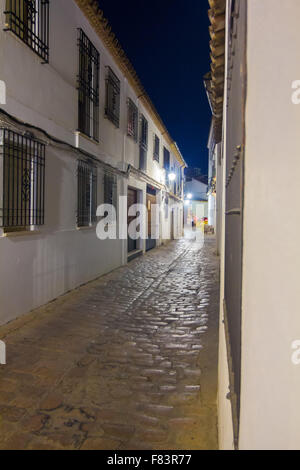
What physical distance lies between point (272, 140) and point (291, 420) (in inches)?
32.4

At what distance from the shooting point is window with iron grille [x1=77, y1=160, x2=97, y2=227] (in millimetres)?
7887

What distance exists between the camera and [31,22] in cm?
574

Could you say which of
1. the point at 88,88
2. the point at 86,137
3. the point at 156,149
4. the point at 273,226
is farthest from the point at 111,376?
the point at 156,149

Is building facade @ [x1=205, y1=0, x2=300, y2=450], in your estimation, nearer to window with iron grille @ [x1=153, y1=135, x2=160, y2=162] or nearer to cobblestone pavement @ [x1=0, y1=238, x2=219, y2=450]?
cobblestone pavement @ [x1=0, y1=238, x2=219, y2=450]

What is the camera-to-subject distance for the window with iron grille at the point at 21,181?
5117 millimetres

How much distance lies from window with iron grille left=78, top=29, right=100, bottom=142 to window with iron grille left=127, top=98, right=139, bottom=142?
10.9 feet

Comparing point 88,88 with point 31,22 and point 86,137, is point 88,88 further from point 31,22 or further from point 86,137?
point 31,22

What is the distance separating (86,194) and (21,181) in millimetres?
2766

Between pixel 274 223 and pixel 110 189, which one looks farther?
pixel 110 189

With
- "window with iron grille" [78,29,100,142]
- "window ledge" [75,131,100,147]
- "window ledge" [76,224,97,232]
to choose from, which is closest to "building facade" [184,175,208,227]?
"window with iron grille" [78,29,100,142]

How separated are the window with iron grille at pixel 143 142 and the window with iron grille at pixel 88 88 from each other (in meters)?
5.33
